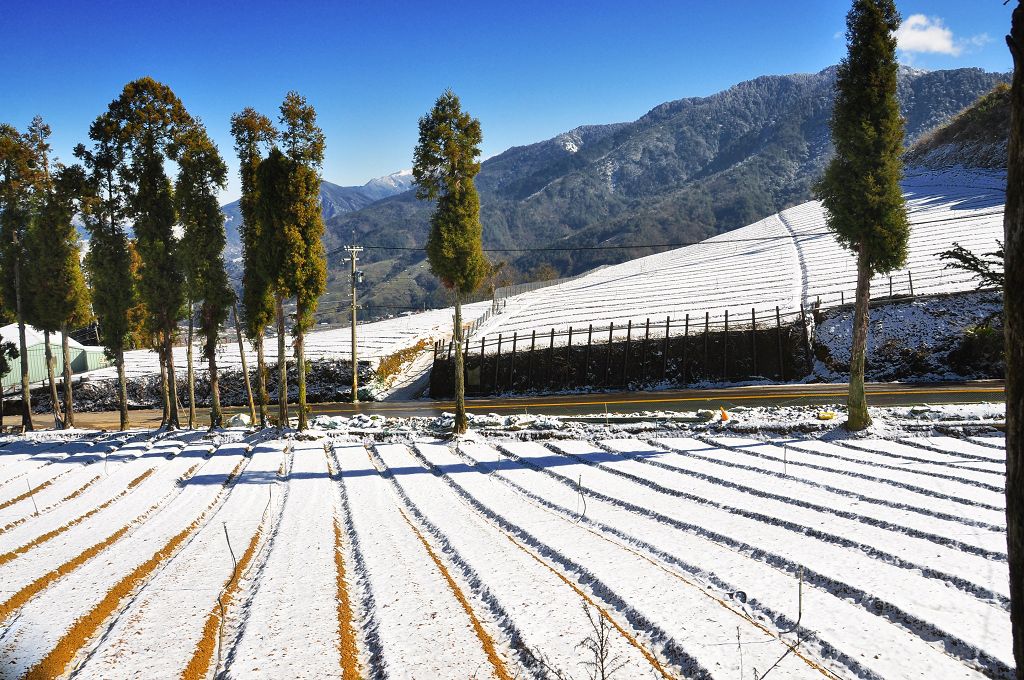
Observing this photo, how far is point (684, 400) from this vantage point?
2758 cm

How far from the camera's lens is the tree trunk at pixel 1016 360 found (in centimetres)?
363

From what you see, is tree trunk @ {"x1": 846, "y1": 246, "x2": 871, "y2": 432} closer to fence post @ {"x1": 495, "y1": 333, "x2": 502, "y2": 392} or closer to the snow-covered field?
the snow-covered field

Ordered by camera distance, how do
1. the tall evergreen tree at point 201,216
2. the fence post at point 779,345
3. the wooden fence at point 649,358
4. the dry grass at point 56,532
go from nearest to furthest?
1. the dry grass at point 56,532
2. the tall evergreen tree at point 201,216
3. the fence post at point 779,345
4. the wooden fence at point 649,358

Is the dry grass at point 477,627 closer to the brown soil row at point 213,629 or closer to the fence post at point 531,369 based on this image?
the brown soil row at point 213,629

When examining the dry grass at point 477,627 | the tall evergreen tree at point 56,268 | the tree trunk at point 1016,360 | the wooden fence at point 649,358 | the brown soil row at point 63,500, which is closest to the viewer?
the tree trunk at point 1016,360

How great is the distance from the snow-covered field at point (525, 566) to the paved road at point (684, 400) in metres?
8.09

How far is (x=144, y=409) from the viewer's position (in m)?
41.2

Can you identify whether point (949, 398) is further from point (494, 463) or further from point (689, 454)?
point (494, 463)

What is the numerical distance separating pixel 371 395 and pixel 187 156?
59.3ft

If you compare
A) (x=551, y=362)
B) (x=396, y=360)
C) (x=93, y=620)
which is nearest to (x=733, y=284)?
(x=551, y=362)

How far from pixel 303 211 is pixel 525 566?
608 inches

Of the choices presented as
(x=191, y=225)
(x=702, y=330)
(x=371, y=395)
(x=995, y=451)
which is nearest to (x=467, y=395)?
(x=371, y=395)

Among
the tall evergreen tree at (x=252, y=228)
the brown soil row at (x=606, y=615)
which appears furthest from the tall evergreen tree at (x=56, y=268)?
the brown soil row at (x=606, y=615)

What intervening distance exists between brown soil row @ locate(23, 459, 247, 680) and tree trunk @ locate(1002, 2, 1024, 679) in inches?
310
